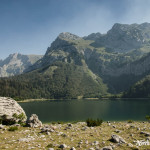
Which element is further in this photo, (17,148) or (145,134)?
(145,134)

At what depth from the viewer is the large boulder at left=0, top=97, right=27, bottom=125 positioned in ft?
107

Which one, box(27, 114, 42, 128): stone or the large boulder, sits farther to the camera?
the large boulder

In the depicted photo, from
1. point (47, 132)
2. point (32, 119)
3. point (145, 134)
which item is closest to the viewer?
point (145, 134)

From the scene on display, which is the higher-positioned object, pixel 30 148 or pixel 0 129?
pixel 30 148

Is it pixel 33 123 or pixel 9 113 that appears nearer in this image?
pixel 33 123

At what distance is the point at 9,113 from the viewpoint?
36.1 meters

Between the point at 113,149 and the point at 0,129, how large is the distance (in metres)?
18.7

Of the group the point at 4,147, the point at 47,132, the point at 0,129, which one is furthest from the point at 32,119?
the point at 4,147

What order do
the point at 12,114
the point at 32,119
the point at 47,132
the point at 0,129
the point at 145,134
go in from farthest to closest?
the point at 12,114 < the point at 32,119 < the point at 0,129 < the point at 47,132 < the point at 145,134

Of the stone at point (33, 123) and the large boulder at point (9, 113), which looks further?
the large boulder at point (9, 113)

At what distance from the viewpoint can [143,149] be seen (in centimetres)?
1430

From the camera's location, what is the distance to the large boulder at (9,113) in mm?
32756

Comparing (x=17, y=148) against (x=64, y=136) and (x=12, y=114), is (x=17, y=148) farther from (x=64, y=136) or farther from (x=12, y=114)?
(x=12, y=114)

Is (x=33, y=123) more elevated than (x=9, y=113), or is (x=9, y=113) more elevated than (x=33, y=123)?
(x=9, y=113)
